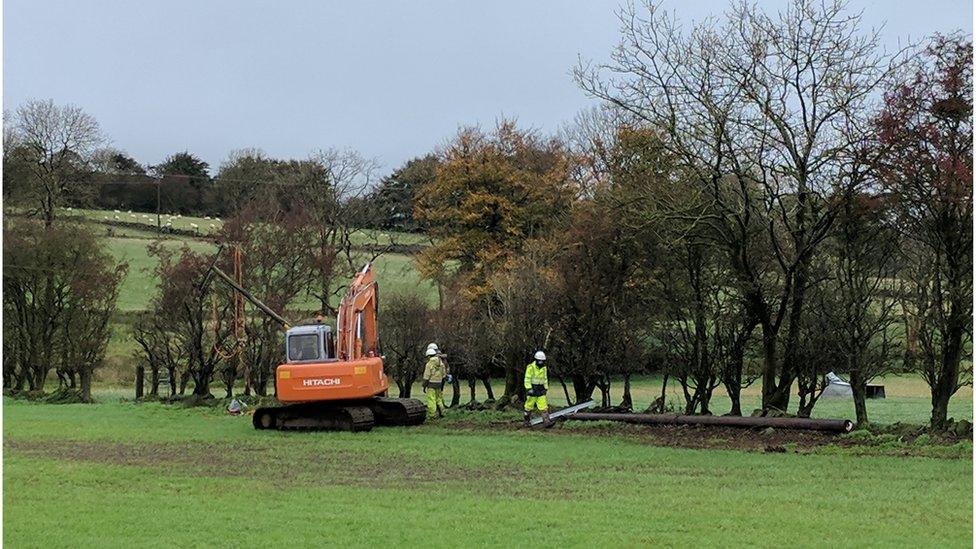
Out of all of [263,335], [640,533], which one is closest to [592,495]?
[640,533]

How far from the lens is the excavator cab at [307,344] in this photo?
21875 millimetres

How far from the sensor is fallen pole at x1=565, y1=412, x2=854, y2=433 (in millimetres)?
18531

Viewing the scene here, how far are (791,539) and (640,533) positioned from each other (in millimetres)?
1338

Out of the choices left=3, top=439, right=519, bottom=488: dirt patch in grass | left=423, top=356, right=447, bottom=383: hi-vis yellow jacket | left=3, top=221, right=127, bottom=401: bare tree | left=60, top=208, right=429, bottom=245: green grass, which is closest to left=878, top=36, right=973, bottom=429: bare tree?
left=3, top=439, right=519, bottom=488: dirt patch in grass

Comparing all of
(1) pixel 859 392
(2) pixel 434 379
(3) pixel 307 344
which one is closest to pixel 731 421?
(1) pixel 859 392

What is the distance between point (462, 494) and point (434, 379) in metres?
11.4

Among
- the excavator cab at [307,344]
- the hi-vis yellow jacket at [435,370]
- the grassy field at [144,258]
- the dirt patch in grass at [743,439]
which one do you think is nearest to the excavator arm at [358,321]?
the excavator cab at [307,344]

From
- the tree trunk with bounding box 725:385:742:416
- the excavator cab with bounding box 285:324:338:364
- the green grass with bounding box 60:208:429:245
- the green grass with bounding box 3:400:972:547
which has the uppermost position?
the green grass with bounding box 60:208:429:245

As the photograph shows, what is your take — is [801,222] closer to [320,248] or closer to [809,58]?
[809,58]

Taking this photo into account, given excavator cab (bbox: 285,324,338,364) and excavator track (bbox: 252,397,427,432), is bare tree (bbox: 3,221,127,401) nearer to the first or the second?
excavator track (bbox: 252,397,427,432)

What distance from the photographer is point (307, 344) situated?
21922 millimetres

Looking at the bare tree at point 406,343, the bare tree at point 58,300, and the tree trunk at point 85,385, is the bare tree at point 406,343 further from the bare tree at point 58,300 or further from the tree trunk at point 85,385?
the bare tree at point 58,300

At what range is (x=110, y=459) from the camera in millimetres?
16750

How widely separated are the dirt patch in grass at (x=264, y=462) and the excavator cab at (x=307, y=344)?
330 cm
